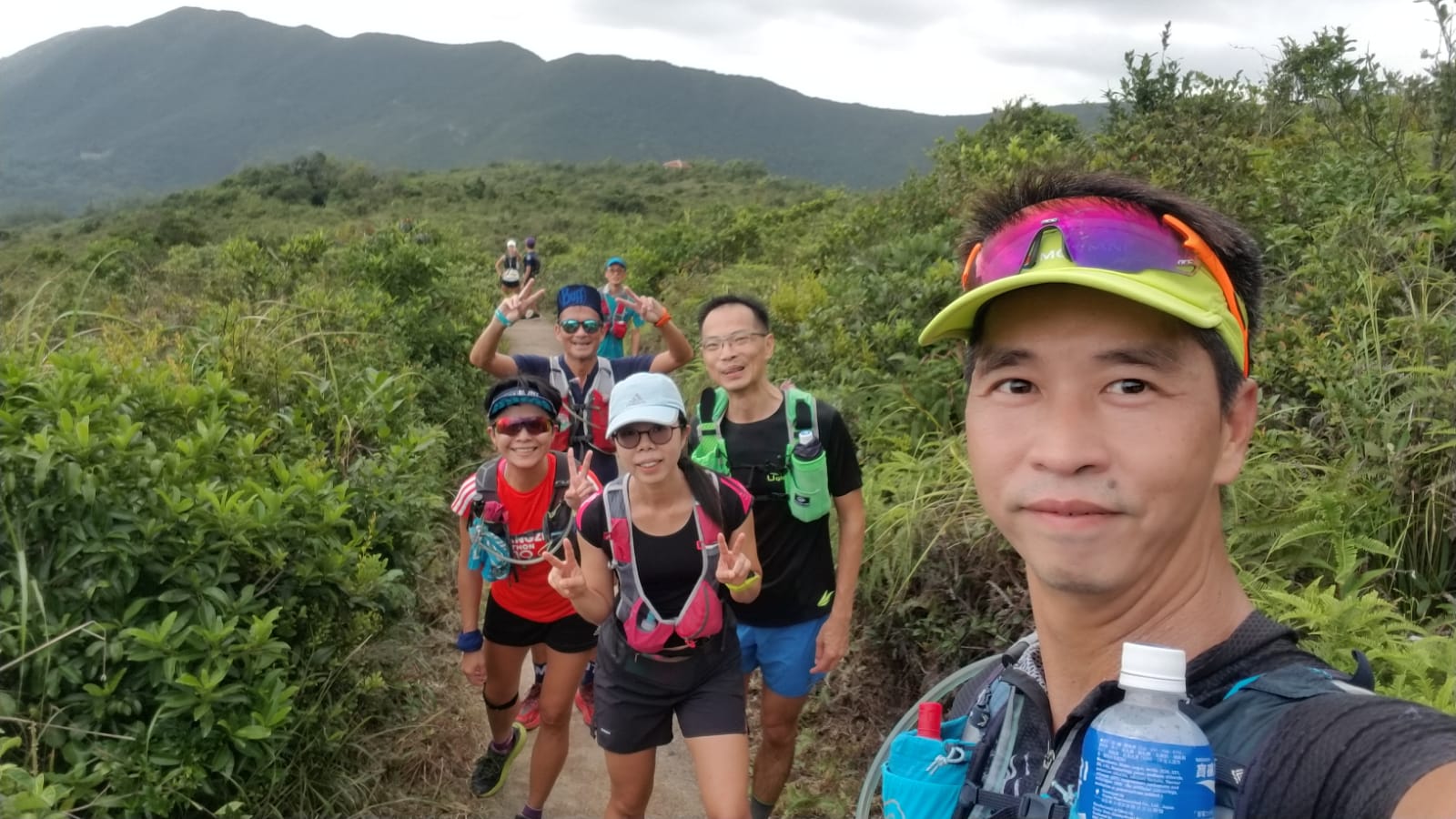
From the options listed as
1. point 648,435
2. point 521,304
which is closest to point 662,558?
point 648,435

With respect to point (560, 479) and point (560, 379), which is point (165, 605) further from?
point (560, 379)

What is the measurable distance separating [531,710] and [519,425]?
67.0 inches

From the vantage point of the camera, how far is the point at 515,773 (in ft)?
14.3

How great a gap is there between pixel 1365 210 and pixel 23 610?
649cm

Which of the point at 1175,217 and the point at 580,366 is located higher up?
the point at 1175,217

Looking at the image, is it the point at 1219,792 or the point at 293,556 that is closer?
the point at 1219,792

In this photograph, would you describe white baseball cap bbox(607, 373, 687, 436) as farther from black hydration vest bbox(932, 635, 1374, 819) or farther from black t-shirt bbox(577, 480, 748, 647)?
black hydration vest bbox(932, 635, 1374, 819)

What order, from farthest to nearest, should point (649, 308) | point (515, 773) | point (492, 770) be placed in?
point (649, 308), point (515, 773), point (492, 770)

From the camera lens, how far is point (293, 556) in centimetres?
323

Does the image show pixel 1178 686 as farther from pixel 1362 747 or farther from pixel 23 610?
pixel 23 610

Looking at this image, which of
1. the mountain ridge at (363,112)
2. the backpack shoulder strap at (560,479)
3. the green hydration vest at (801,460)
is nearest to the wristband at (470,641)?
the backpack shoulder strap at (560,479)

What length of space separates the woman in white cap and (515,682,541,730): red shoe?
1.60m

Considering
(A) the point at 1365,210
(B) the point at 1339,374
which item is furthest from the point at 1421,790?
(A) the point at 1365,210

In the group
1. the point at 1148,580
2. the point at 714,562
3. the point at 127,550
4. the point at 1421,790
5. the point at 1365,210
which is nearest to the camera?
the point at 1421,790
